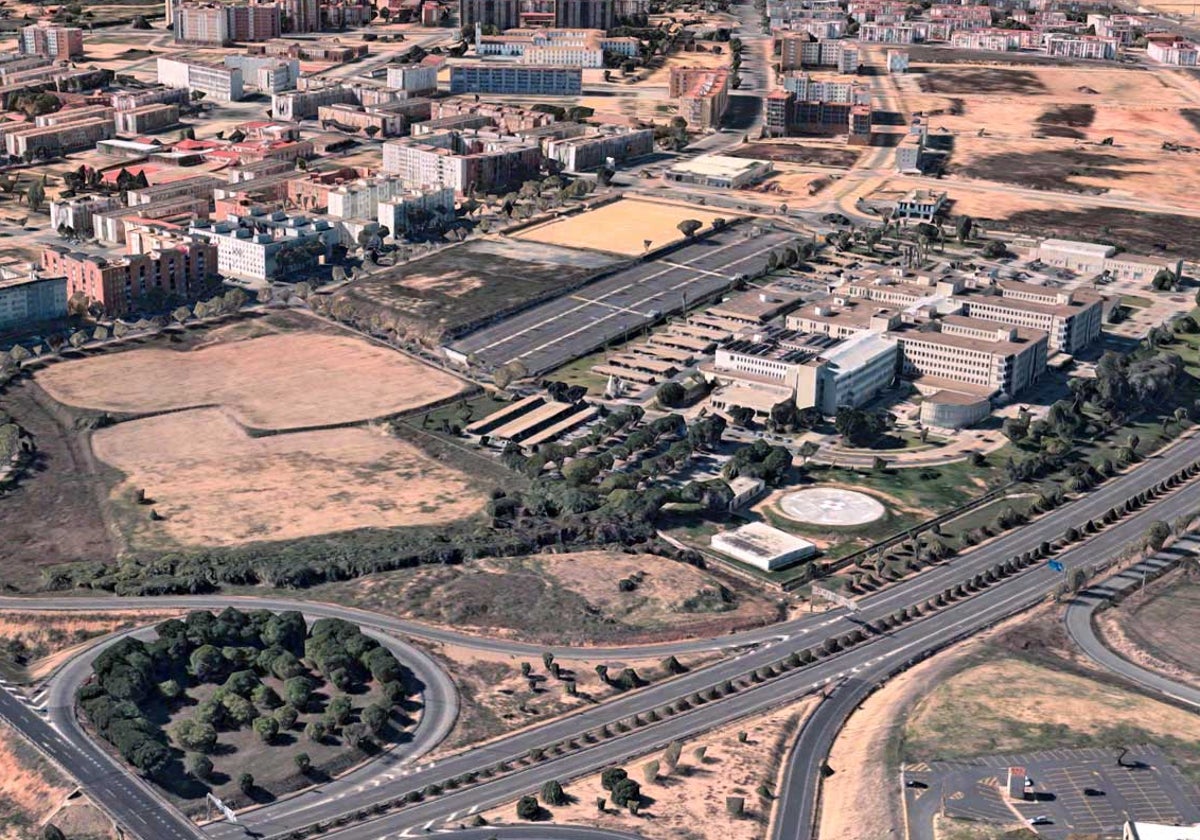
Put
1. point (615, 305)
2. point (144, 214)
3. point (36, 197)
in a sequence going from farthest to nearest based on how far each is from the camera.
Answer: point (36, 197), point (144, 214), point (615, 305)

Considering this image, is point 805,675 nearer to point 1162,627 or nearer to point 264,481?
point 1162,627

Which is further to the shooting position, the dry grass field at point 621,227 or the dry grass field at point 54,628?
the dry grass field at point 621,227

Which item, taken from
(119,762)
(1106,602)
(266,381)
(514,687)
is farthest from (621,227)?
(119,762)

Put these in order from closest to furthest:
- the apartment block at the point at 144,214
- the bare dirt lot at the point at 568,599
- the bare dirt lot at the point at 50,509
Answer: the bare dirt lot at the point at 568,599 < the bare dirt lot at the point at 50,509 < the apartment block at the point at 144,214

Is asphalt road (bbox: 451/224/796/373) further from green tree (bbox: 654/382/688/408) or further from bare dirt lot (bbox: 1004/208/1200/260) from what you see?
bare dirt lot (bbox: 1004/208/1200/260)

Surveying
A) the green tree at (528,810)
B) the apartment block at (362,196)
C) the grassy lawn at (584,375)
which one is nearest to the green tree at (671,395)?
the grassy lawn at (584,375)

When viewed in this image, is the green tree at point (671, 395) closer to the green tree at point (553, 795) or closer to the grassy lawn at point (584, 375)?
the grassy lawn at point (584, 375)

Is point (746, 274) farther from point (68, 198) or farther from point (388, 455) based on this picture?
point (68, 198)
